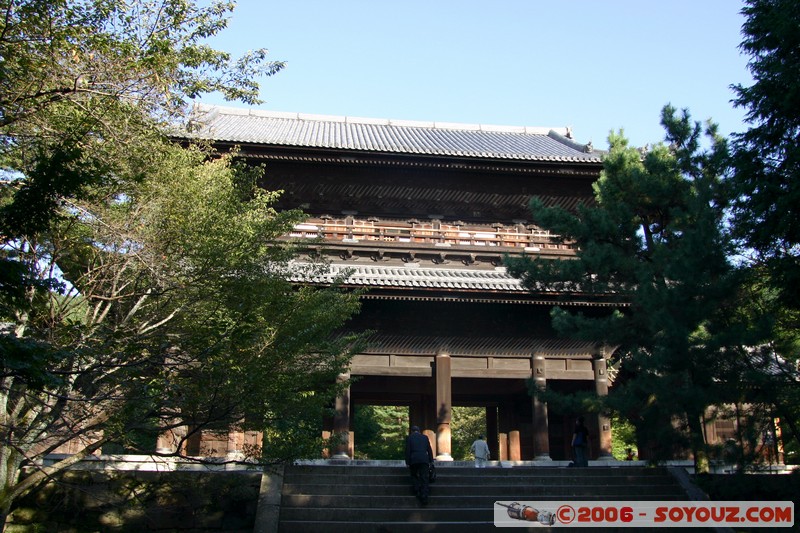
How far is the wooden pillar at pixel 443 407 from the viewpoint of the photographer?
14945 millimetres

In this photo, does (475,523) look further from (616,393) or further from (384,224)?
(384,224)

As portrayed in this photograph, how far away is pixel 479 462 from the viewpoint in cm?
1363

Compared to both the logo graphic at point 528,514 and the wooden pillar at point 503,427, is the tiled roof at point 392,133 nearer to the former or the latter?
the wooden pillar at point 503,427

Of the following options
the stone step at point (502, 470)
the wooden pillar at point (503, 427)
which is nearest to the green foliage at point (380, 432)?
the wooden pillar at point (503, 427)

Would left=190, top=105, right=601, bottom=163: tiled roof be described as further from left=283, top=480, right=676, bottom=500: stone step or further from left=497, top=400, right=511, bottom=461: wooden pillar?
left=283, top=480, right=676, bottom=500: stone step

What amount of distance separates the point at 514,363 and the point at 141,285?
961cm

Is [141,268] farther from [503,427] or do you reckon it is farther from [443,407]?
[503,427]

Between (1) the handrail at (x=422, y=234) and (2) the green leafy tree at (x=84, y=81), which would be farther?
(1) the handrail at (x=422, y=234)

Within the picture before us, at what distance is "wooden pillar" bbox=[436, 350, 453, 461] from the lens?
14.9 m

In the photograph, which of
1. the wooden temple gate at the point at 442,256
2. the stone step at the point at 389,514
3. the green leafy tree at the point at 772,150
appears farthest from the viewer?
the wooden temple gate at the point at 442,256

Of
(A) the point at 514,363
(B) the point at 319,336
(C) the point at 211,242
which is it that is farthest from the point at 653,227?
(C) the point at 211,242

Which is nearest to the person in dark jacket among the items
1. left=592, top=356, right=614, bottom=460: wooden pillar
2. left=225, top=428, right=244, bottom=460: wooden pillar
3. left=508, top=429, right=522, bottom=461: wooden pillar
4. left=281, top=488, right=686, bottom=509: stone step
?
left=281, top=488, right=686, bottom=509: stone step

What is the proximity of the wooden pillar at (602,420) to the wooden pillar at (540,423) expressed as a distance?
118cm

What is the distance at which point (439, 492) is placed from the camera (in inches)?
449
